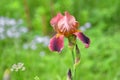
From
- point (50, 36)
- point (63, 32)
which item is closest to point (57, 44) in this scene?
point (63, 32)

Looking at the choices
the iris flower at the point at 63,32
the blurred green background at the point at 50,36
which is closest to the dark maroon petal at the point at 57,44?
the iris flower at the point at 63,32

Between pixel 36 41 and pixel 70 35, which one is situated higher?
pixel 36 41

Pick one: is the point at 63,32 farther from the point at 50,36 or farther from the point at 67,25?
the point at 50,36

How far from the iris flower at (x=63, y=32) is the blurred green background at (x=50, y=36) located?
4.39 feet

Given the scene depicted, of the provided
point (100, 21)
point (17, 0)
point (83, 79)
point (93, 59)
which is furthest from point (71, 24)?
point (17, 0)

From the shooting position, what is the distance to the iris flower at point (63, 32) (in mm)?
2115

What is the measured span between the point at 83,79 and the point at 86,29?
3.36 ft

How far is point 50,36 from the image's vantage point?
16.7ft

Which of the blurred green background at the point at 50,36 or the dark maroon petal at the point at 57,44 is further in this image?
the blurred green background at the point at 50,36

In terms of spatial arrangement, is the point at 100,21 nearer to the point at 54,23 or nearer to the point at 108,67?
the point at 108,67

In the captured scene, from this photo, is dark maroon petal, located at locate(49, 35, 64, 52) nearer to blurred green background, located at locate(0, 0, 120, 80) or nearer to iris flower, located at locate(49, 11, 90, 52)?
iris flower, located at locate(49, 11, 90, 52)

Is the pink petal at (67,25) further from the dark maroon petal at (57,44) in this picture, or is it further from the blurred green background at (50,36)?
the blurred green background at (50,36)

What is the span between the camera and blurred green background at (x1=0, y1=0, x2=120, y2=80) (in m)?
4.07

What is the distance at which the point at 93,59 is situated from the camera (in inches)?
168
